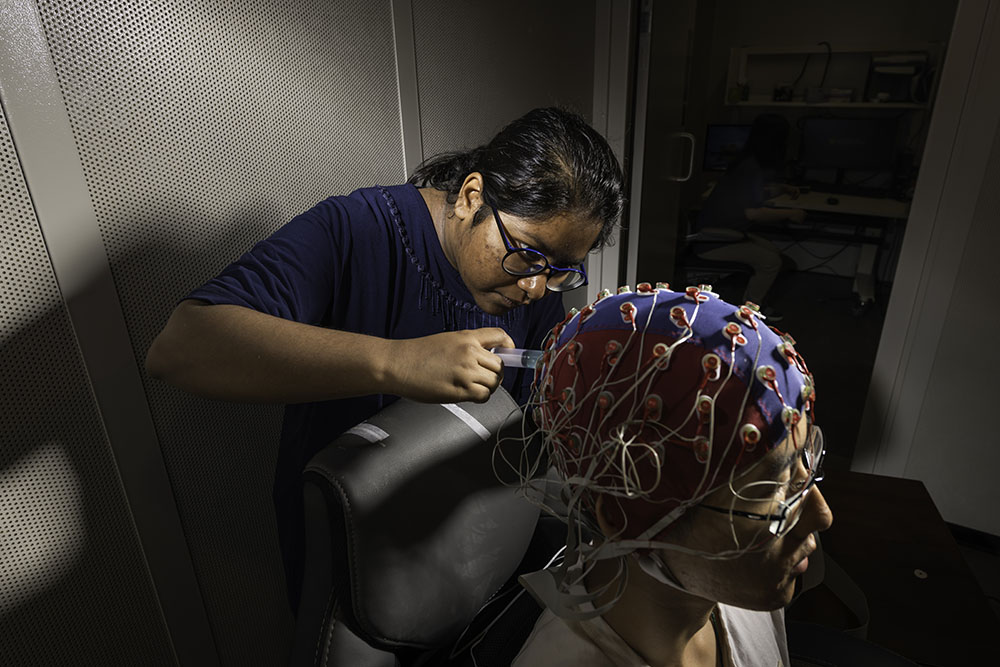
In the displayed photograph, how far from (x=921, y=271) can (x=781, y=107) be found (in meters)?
2.56

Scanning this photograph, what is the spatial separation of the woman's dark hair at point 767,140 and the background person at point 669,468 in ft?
11.2

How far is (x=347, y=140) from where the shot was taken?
4.53ft

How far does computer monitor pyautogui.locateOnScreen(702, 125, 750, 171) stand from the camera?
3.98 metres

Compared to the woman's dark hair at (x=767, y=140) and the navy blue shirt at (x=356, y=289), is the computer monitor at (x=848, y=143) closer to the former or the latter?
the woman's dark hair at (x=767, y=140)

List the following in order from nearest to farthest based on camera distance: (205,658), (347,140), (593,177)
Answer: (593,177) < (205,658) < (347,140)

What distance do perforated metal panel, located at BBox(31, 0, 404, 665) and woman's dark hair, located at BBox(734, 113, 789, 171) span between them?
305cm

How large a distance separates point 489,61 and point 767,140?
2764mm

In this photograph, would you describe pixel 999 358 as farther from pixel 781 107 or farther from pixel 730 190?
pixel 781 107

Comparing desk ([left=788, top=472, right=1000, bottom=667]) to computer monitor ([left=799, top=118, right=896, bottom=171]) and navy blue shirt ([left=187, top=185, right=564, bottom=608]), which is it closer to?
navy blue shirt ([left=187, top=185, right=564, bottom=608])

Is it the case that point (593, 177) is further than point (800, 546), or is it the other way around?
point (593, 177)

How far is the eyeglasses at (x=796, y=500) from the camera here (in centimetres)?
68

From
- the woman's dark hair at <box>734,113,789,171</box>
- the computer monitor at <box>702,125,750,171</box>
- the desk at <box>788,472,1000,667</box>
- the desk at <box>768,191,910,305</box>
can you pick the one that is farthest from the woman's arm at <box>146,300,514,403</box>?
the computer monitor at <box>702,125,750,171</box>

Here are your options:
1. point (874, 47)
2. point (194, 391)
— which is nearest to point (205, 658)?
point (194, 391)

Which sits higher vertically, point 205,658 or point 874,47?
point 874,47
